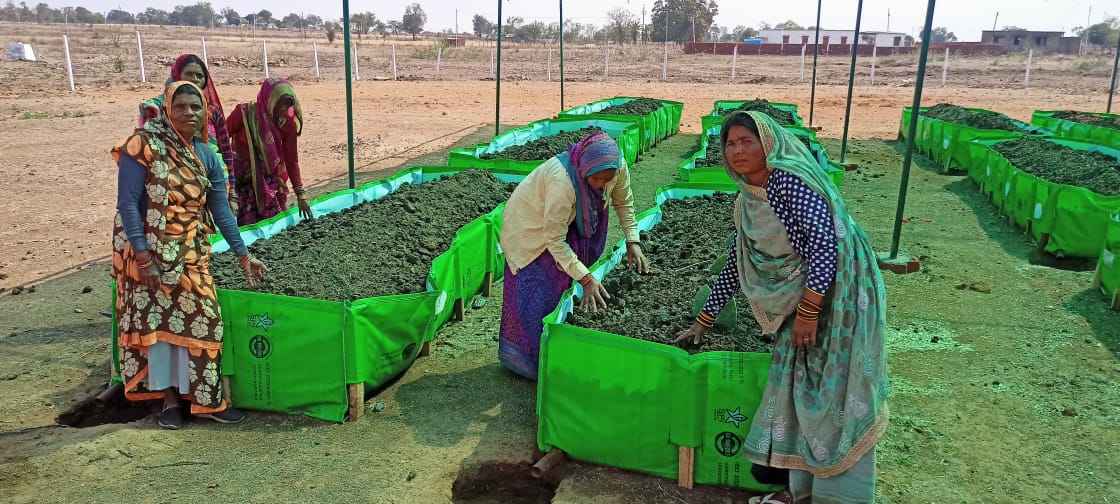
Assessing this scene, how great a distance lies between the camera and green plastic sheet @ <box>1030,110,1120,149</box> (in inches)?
371

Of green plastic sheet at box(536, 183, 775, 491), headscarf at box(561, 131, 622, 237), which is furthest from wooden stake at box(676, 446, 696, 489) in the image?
headscarf at box(561, 131, 622, 237)

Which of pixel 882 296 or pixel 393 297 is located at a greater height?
pixel 882 296

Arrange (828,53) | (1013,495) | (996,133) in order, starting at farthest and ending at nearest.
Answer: (828,53), (996,133), (1013,495)

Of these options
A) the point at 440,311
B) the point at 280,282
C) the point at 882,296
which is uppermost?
the point at 882,296

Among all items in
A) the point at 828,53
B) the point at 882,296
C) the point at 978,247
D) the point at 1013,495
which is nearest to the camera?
the point at 882,296

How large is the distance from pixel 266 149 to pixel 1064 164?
715 centimetres

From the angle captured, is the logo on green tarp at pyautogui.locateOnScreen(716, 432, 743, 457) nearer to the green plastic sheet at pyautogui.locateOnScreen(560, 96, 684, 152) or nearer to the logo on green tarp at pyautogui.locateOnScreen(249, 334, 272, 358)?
the logo on green tarp at pyautogui.locateOnScreen(249, 334, 272, 358)

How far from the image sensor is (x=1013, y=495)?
9.68ft

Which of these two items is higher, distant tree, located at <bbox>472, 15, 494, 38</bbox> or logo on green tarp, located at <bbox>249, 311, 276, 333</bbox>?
distant tree, located at <bbox>472, 15, 494, 38</bbox>

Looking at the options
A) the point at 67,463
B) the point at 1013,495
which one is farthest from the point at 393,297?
the point at 1013,495

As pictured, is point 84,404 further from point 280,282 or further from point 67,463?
point 280,282

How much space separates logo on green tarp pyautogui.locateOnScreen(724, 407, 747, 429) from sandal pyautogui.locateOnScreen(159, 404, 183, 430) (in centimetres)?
236

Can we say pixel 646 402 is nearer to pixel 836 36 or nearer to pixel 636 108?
pixel 636 108

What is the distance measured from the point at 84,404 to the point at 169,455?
815mm
